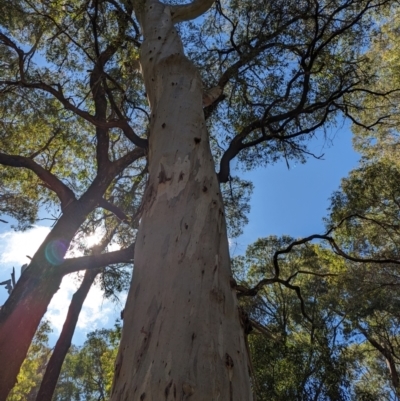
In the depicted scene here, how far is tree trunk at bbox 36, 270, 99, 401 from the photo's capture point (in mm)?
5648

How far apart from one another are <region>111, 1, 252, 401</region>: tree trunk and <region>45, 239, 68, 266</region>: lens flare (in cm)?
316

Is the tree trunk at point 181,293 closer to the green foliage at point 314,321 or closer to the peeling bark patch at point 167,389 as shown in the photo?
the peeling bark patch at point 167,389

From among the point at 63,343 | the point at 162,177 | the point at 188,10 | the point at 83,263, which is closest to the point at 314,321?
the point at 63,343

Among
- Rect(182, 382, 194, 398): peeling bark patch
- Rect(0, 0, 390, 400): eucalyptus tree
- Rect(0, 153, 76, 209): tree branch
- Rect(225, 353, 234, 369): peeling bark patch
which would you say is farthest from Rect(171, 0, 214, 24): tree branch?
Rect(182, 382, 194, 398): peeling bark patch

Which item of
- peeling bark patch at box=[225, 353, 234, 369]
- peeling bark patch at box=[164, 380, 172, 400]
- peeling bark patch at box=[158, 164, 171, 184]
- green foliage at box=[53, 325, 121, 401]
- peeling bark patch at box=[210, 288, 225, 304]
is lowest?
peeling bark patch at box=[164, 380, 172, 400]

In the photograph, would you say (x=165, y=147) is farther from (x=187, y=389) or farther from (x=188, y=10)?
(x=188, y=10)

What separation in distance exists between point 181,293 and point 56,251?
4.00 meters

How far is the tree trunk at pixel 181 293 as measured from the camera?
0.91 metres

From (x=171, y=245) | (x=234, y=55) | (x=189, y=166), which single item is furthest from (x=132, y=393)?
(x=234, y=55)

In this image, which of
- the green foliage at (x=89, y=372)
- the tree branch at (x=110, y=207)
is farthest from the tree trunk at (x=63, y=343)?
the green foliage at (x=89, y=372)

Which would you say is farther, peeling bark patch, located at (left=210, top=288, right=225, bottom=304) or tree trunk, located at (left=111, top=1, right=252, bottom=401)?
peeling bark patch, located at (left=210, top=288, right=225, bottom=304)

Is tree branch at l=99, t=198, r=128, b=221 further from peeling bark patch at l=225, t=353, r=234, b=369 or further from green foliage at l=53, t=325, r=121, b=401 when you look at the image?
green foliage at l=53, t=325, r=121, b=401

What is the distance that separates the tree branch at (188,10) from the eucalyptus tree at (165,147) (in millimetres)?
19

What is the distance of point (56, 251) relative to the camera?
462 centimetres
